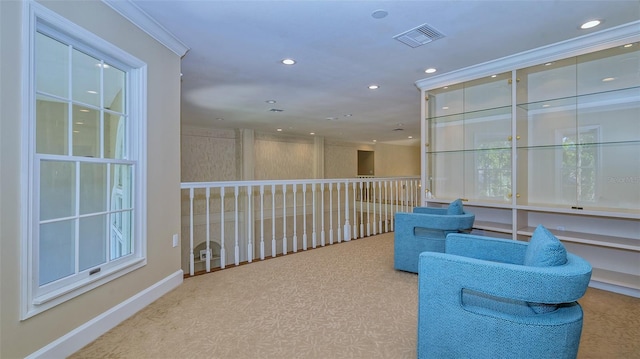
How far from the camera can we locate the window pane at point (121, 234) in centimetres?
227

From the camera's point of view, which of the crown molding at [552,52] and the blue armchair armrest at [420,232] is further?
the blue armchair armrest at [420,232]

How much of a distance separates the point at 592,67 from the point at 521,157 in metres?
1.04

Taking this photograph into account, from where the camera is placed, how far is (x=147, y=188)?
8.21 feet

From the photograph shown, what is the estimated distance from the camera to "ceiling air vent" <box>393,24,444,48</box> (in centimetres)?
254

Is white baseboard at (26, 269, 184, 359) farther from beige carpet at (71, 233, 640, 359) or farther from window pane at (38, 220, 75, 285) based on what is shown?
window pane at (38, 220, 75, 285)

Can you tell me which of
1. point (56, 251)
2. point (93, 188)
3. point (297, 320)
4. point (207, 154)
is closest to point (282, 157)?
point (207, 154)

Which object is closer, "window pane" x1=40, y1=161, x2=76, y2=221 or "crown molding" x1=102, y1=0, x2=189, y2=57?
"window pane" x1=40, y1=161, x2=76, y2=221

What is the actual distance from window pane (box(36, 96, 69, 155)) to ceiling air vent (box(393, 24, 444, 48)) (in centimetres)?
258

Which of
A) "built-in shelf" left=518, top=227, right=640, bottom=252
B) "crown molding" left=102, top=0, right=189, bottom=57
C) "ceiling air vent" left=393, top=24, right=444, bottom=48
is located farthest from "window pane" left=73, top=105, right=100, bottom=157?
"built-in shelf" left=518, top=227, right=640, bottom=252

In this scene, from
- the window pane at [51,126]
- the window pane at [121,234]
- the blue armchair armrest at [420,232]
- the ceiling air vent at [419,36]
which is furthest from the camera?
the blue armchair armrest at [420,232]

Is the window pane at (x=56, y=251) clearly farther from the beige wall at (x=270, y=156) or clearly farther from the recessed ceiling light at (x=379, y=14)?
the beige wall at (x=270, y=156)

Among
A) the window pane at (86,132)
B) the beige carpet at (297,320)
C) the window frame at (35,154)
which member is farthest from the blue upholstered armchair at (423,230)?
the window pane at (86,132)

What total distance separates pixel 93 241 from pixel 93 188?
373 millimetres

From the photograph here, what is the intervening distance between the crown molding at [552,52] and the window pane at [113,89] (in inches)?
134
